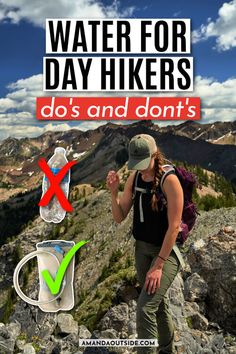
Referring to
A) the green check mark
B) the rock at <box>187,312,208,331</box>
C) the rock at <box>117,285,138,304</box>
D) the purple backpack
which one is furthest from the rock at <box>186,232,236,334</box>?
the purple backpack

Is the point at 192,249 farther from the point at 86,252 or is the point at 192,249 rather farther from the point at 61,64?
the point at 86,252

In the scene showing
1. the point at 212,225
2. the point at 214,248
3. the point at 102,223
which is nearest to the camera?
the point at 214,248

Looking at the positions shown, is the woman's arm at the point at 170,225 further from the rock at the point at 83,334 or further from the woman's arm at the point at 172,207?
the rock at the point at 83,334

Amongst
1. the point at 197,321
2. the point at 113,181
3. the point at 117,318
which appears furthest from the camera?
the point at 117,318

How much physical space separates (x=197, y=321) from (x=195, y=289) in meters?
1.29

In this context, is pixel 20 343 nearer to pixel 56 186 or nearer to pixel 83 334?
Result: pixel 83 334

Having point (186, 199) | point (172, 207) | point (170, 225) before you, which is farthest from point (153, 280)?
point (186, 199)

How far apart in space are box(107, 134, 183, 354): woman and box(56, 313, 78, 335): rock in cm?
490

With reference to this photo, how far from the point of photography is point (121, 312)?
1184 centimetres

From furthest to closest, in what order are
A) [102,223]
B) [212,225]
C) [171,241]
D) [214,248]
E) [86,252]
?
[102,223] < [86,252] < [212,225] < [214,248] < [171,241]

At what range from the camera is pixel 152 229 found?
667cm

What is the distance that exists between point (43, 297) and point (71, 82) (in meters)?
5.54

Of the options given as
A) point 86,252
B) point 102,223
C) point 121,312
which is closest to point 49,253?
point 121,312

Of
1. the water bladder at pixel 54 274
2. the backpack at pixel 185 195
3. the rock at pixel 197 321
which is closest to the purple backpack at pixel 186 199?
the backpack at pixel 185 195
